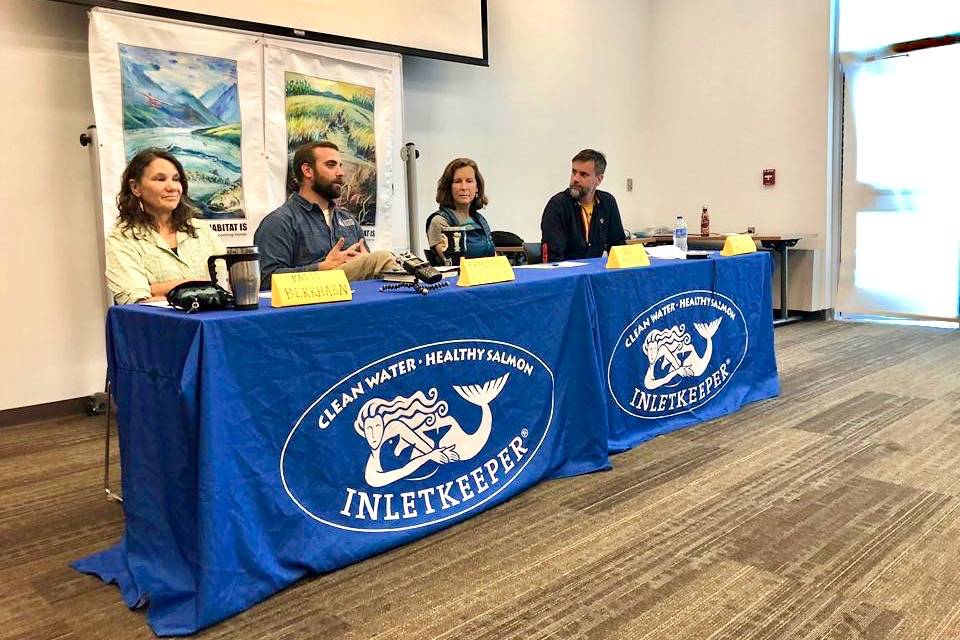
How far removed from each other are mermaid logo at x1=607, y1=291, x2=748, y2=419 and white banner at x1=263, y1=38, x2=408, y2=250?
2152mm

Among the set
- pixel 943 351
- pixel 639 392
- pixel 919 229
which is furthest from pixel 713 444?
pixel 919 229

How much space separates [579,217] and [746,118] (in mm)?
3176

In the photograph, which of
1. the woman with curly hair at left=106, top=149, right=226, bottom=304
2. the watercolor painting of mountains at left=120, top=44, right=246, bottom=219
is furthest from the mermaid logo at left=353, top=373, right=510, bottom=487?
the watercolor painting of mountains at left=120, top=44, right=246, bottom=219

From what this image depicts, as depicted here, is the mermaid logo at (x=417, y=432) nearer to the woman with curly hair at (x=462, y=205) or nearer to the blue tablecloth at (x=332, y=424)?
the blue tablecloth at (x=332, y=424)

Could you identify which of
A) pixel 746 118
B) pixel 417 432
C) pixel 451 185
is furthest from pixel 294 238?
pixel 746 118

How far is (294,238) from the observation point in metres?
2.69

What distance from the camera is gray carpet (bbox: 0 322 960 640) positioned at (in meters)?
1.61

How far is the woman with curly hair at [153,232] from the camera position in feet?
7.75

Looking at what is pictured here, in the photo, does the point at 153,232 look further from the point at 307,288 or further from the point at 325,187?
the point at 307,288

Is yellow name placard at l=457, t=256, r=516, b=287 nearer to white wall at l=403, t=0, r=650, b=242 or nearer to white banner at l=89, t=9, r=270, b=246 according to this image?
white banner at l=89, t=9, r=270, b=246

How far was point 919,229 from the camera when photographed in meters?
5.49

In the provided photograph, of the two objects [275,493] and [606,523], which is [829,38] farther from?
[275,493]

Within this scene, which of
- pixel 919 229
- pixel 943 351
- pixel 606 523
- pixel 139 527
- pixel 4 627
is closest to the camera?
pixel 4 627

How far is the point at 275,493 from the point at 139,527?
38 cm
